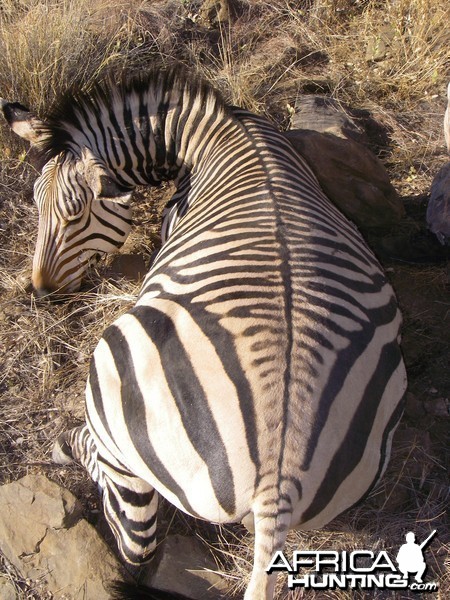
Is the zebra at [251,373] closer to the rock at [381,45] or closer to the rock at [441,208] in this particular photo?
the rock at [441,208]

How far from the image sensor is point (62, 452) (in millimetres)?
3223

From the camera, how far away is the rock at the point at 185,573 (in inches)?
105

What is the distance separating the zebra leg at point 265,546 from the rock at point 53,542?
3.21ft

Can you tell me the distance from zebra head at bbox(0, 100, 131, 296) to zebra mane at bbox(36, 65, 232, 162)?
0.19ft

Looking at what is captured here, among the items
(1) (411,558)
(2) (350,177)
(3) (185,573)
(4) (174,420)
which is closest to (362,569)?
(1) (411,558)

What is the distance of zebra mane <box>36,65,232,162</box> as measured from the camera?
11.9ft

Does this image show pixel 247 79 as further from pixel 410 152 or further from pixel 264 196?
pixel 264 196

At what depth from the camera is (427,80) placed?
16.7 ft

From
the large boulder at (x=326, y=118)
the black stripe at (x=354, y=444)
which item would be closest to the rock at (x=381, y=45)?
the large boulder at (x=326, y=118)

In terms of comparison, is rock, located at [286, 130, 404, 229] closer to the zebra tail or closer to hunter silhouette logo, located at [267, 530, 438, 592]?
hunter silhouette logo, located at [267, 530, 438, 592]

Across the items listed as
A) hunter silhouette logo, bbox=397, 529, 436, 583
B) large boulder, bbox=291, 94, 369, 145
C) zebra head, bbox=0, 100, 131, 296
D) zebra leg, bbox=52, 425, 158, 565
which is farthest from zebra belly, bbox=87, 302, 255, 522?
large boulder, bbox=291, 94, 369, 145

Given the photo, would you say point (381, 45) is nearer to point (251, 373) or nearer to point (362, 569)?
point (251, 373)

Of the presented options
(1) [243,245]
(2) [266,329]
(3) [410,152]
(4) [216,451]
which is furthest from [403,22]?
(4) [216,451]

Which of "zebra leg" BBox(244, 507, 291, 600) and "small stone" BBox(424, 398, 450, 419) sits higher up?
"zebra leg" BBox(244, 507, 291, 600)
